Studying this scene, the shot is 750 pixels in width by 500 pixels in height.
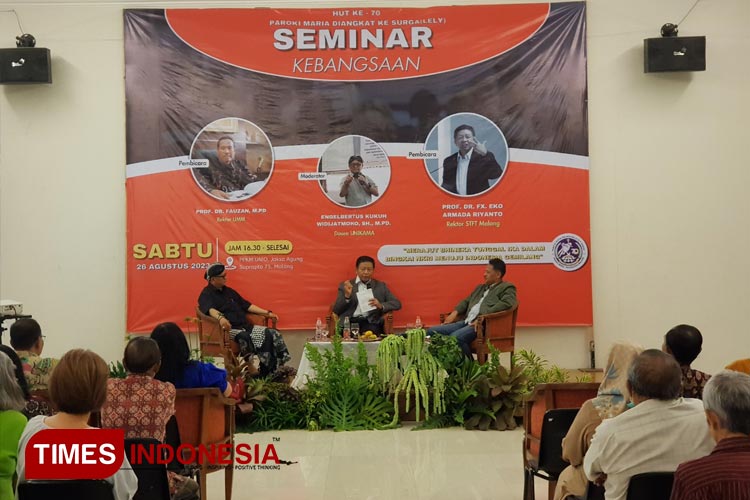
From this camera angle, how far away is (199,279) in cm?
827

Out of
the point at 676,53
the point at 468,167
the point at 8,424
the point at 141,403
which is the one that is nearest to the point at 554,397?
the point at 141,403

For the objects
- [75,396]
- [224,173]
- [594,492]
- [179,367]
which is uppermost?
[224,173]

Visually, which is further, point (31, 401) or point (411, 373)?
point (411, 373)

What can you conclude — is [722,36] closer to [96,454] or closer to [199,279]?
[199,279]

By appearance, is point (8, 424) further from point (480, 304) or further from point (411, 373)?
point (480, 304)

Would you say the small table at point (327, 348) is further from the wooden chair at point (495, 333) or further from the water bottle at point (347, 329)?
the wooden chair at point (495, 333)

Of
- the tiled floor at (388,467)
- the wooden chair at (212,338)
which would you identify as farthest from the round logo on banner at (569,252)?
the wooden chair at (212,338)

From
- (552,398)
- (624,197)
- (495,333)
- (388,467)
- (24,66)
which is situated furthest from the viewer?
(624,197)

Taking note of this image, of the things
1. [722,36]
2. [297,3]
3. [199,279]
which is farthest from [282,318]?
[722,36]

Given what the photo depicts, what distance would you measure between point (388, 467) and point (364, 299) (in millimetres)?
2806

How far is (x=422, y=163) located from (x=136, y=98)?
2.79 m

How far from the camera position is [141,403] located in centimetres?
339

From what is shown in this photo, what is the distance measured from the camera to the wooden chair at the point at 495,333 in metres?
7.53

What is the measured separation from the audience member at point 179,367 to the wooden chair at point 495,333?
3.57 m
